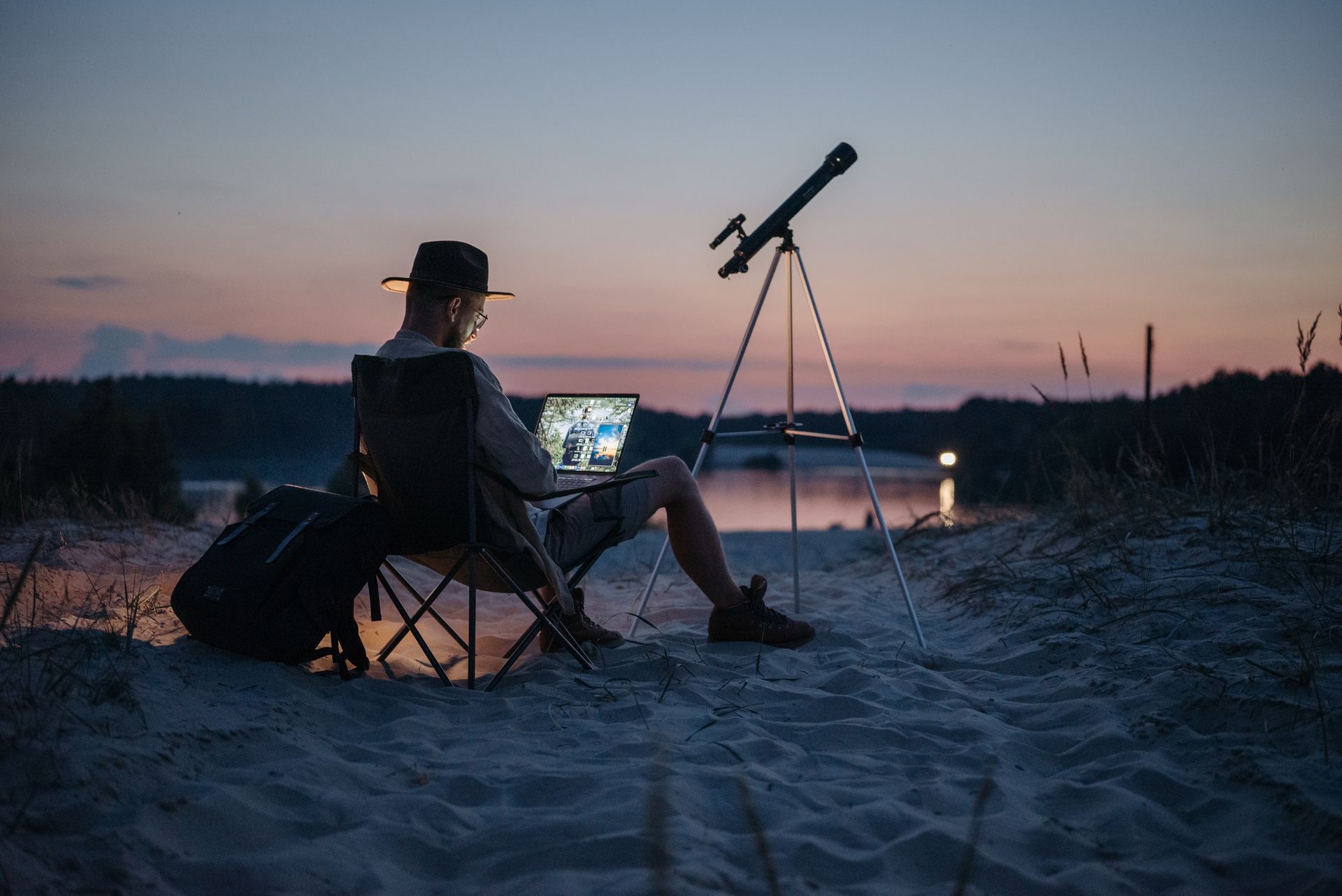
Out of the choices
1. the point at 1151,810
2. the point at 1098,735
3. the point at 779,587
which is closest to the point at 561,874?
the point at 1151,810

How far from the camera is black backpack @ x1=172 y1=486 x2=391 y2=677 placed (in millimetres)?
2160

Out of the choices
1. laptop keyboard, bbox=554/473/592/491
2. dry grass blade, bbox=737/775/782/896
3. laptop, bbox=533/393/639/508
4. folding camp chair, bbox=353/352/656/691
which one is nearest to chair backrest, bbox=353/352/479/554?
folding camp chair, bbox=353/352/656/691

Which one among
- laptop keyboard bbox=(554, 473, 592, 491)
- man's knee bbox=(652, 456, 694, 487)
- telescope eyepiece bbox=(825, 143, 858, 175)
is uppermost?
telescope eyepiece bbox=(825, 143, 858, 175)

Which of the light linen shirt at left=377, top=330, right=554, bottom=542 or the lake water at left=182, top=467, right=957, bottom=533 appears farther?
the lake water at left=182, top=467, right=957, bottom=533

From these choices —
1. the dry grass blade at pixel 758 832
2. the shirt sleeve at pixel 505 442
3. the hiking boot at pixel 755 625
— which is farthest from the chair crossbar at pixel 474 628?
the dry grass blade at pixel 758 832

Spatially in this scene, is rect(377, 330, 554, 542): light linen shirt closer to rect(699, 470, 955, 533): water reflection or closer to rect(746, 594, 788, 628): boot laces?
rect(746, 594, 788, 628): boot laces

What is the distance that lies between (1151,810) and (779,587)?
334 cm

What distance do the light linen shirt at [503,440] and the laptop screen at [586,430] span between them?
0.55 metres

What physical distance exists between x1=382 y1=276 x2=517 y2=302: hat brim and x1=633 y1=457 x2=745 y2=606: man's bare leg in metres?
0.79

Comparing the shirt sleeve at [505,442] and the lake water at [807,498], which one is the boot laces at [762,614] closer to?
the shirt sleeve at [505,442]

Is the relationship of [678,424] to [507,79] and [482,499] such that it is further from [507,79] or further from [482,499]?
[482,499]

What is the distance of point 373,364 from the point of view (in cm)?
239

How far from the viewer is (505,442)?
235 cm

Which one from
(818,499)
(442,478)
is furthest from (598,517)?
(818,499)
